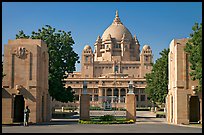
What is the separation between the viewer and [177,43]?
29.2m

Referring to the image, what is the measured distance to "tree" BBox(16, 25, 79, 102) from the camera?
3897cm

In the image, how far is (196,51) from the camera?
84.3 feet

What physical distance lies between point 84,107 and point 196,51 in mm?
11098

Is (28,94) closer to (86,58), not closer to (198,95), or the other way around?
(198,95)

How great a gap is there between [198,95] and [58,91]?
15856mm

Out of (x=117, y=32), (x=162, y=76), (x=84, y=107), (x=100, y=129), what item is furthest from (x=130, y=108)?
(x=117, y=32)

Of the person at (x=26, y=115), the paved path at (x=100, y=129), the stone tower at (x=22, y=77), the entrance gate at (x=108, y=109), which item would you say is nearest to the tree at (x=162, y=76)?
the entrance gate at (x=108, y=109)

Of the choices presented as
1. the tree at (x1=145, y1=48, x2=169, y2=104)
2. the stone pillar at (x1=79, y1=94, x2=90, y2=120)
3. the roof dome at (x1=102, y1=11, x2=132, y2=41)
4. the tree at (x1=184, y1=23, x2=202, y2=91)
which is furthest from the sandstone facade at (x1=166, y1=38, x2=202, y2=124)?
the roof dome at (x1=102, y1=11, x2=132, y2=41)

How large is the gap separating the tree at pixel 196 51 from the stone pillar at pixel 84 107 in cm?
925

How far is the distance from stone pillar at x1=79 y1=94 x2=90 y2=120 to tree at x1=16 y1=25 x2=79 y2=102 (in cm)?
715

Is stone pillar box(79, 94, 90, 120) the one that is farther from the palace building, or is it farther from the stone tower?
the palace building

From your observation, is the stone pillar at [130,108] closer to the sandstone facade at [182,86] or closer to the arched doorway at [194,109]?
the sandstone facade at [182,86]

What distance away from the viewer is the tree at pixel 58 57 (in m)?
39.0

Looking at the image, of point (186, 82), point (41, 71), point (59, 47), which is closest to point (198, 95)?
point (186, 82)
